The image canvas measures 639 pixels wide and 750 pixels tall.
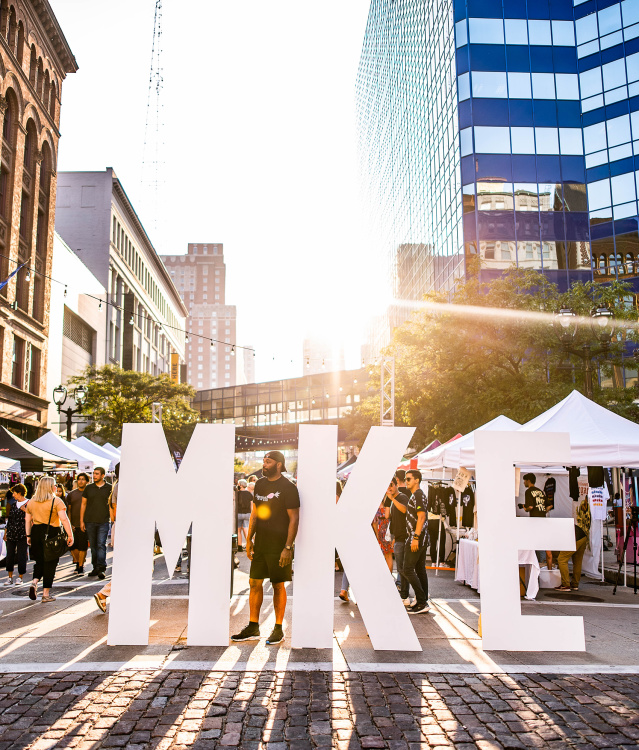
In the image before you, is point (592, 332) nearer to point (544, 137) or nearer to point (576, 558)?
point (576, 558)

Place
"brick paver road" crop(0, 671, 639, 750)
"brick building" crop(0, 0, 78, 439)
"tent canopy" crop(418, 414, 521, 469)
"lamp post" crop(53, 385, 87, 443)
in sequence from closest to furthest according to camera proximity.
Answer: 1. "brick paver road" crop(0, 671, 639, 750)
2. "tent canopy" crop(418, 414, 521, 469)
3. "lamp post" crop(53, 385, 87, 443)
4. "brick building" crop(0, 0, 78, 439)

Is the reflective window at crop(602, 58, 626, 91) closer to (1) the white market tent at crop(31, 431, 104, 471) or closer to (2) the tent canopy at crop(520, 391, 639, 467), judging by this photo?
(2) the tent canopy at crop(520, 391, 639, 467)

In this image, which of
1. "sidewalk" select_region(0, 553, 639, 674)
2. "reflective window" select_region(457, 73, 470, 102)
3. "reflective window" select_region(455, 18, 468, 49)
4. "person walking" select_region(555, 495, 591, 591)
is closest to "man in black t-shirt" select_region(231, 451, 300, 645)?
"sidewalk" select_region(0, 553, 639, 674)

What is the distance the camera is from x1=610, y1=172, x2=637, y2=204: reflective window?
34.9 metres

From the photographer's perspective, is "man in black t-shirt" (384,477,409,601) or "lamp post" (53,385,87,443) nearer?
"man in black t-shirt" (384,477,409,601)

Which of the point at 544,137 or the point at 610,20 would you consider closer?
the point at 544,137

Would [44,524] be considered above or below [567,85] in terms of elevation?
below

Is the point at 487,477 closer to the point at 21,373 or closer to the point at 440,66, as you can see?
the point at 21,373

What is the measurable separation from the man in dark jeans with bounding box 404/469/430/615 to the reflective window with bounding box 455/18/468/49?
34.6m

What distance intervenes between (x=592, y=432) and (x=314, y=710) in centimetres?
723

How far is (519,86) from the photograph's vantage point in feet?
119

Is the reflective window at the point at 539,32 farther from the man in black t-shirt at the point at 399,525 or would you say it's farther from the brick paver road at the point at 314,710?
the brick paver road at the point at 314,710

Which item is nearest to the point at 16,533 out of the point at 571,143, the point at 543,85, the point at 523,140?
the point at 523,140

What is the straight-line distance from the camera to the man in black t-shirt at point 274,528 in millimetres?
7109
